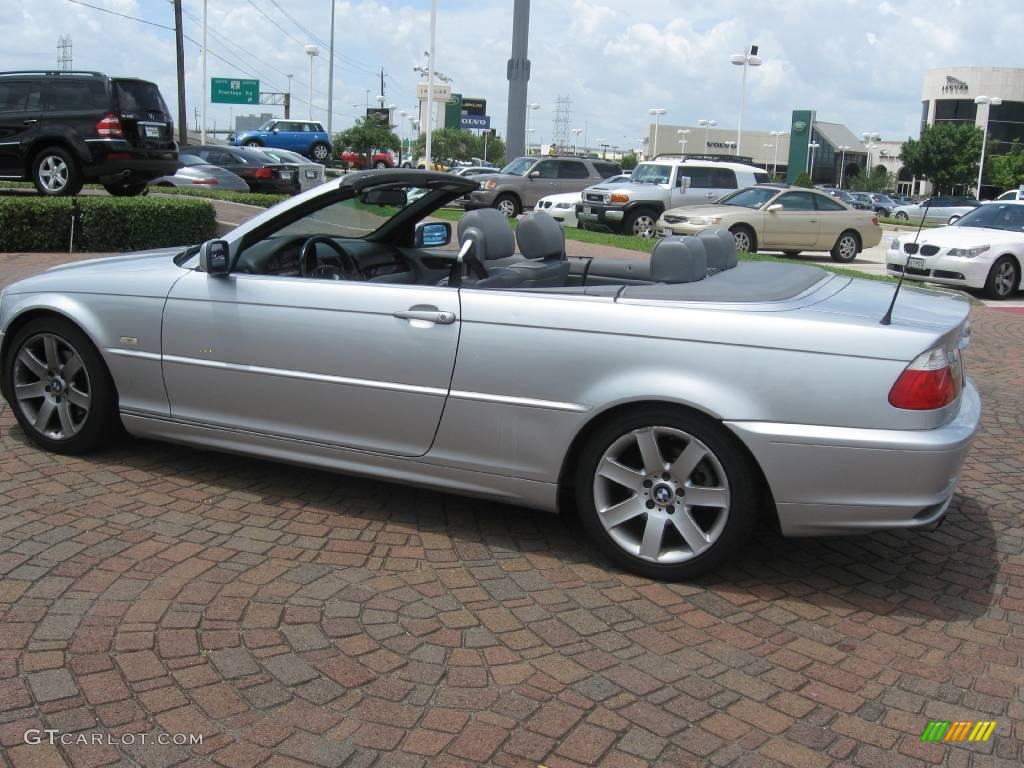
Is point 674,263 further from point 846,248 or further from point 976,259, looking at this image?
point 846,248

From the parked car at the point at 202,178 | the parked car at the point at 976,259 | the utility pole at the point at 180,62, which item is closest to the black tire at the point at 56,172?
the parked car at the point at 202,178

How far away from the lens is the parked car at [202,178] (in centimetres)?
2111

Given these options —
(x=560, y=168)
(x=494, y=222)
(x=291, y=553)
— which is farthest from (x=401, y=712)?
(x=560, y=168)

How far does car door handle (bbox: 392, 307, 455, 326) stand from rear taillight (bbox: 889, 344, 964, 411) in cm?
177

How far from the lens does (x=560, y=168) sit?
2528cm

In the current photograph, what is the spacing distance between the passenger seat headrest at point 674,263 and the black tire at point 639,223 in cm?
1694

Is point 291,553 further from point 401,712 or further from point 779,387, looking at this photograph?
point 779,387

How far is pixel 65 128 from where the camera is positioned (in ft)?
47.5

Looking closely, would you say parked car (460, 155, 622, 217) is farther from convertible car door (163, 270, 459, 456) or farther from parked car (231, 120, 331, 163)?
parked car (231, 120, 331, 163)

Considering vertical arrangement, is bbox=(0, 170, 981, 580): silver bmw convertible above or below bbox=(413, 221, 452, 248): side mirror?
below

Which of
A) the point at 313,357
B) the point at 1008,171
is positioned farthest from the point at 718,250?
the point at 1008,171

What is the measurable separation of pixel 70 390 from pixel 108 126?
10.8 m

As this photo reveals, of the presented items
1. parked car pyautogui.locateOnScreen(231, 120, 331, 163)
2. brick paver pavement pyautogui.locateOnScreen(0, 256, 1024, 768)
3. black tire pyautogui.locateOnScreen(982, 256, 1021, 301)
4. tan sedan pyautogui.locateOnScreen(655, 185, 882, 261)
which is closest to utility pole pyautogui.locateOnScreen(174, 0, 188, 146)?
parked car pyautogui.locateOnScreen(231, 120, 331, 163)

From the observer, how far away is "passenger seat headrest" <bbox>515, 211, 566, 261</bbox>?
16.1ft
